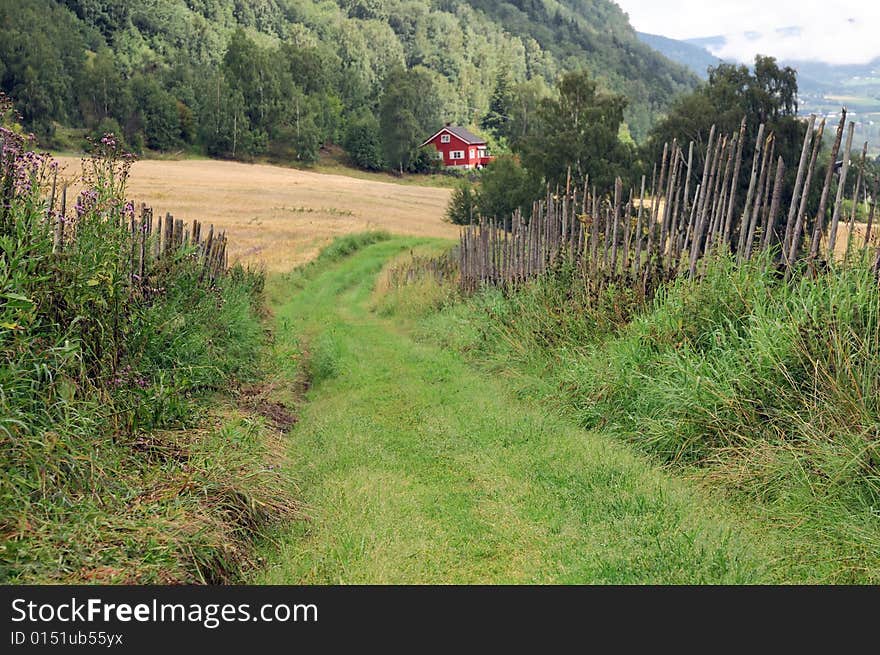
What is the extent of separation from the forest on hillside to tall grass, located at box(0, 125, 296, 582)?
4465 centimetres

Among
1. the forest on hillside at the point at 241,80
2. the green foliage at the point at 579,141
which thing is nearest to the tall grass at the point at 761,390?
the green foliage at the point at 579,141

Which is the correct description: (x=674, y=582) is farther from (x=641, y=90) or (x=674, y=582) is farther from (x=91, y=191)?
(x=641, y=90)

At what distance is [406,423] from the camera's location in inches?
307

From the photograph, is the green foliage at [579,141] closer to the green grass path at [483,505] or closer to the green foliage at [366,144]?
the green grass path at [483,505]

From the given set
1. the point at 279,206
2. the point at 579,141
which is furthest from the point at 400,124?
the point at 579,141

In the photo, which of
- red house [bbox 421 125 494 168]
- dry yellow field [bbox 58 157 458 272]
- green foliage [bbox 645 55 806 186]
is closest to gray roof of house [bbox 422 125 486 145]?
red house [bbox 421 125 494 168]

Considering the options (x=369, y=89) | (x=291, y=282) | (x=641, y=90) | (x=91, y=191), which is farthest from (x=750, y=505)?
(x=641, y=90)

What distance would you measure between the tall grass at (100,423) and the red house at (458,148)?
81838mm

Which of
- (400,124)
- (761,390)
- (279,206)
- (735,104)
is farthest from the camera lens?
(400,124)

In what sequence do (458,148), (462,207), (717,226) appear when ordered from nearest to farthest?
(717,226), (462,207), (458,148)

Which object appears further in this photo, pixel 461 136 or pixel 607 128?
pixel 461 136

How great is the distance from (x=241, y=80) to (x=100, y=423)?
8341cm

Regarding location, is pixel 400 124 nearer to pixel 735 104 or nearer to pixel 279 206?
pixel 279 206

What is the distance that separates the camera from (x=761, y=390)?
5.93 meters
